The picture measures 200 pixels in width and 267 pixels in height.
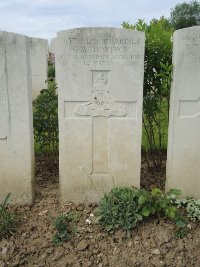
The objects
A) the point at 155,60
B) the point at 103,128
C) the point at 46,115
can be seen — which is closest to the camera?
the point at 103,128

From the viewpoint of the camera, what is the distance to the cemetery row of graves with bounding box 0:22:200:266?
349 centimetres

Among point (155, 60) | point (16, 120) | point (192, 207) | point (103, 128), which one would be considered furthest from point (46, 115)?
point (192, 207)

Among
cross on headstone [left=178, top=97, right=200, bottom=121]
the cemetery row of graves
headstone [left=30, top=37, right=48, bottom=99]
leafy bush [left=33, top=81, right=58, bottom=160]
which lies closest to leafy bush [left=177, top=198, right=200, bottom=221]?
the cemetery row of graves

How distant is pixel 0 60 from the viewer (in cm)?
360

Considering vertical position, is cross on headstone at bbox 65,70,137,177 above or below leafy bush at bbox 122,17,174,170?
below

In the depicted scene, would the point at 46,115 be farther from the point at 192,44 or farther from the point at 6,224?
the point at 192,44

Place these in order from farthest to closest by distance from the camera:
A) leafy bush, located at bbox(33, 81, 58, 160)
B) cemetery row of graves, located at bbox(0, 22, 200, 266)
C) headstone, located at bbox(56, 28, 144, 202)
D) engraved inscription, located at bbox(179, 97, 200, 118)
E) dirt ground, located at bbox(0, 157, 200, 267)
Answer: leafy bush, located at bbox(33, 81, 58, 160)
engraved inscription, located at bbox(179, 97, 200, 118)
headstone, located at bbox(56, 28, 144, 202)
cemetery row of graves, located at bbox(0, 22, 200, 266)
dirt ground, located at bbox(0, 157, 200, 267)

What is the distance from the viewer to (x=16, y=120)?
148 inches

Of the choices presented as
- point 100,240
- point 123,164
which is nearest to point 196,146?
point 123,164

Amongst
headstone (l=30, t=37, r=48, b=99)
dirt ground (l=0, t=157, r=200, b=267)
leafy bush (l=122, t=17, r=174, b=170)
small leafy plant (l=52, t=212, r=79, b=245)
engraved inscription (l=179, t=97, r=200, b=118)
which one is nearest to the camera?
dirt ground (l=0, t=157, r=200, b=267)

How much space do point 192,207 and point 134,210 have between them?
0.72 metres

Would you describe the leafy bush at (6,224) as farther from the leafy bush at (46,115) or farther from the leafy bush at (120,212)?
the leafy bush at (46,115)

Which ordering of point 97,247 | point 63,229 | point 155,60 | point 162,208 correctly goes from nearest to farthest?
point 97,247 < point 63,229 < point 162,208 < point 155,60

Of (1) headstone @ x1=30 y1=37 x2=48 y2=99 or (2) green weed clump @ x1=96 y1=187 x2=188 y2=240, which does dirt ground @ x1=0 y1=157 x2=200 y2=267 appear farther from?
(1) headstone @ x1=30 y1=37 x2=48 y2=99
